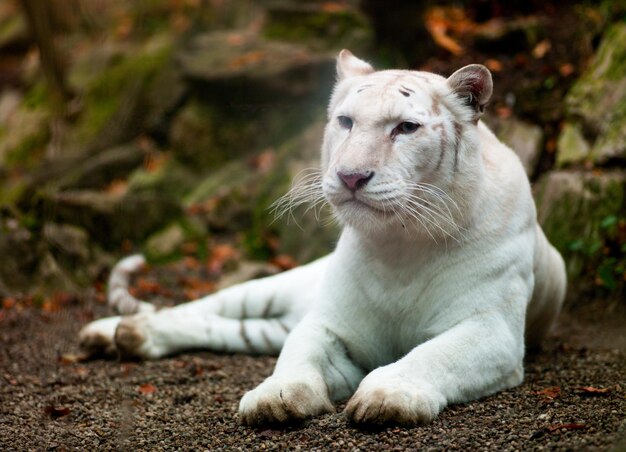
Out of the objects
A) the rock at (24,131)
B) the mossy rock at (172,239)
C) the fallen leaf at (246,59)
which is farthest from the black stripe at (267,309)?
the rock at (24,131)

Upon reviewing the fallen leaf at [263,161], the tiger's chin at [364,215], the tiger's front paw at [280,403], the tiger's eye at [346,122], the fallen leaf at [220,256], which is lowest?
the fallen leaf at [220,256]

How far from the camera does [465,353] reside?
367cm

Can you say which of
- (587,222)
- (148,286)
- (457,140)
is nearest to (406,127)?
(457,140)

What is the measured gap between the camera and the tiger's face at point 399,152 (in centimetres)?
360

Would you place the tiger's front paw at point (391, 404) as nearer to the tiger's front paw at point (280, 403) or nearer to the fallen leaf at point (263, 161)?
the tiger's front paw at point (280, 403)

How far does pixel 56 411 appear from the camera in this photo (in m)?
3.90

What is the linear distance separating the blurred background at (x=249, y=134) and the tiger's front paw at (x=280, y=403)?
1.83 m

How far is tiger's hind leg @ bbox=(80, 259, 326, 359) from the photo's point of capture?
16.4ft

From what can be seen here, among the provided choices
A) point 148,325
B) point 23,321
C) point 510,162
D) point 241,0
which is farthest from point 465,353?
point 241,0

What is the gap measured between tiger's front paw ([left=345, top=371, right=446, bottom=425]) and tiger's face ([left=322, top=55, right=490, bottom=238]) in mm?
798

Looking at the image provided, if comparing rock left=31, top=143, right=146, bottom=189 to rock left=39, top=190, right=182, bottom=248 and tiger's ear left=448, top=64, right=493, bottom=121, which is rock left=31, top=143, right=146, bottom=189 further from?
tiger's ear left=448, top=64, right=493, bottom=121

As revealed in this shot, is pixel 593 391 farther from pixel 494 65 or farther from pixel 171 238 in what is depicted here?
pixel 171 238

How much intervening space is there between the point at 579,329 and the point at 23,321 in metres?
4.19

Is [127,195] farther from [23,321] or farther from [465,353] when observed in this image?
[465,353]
